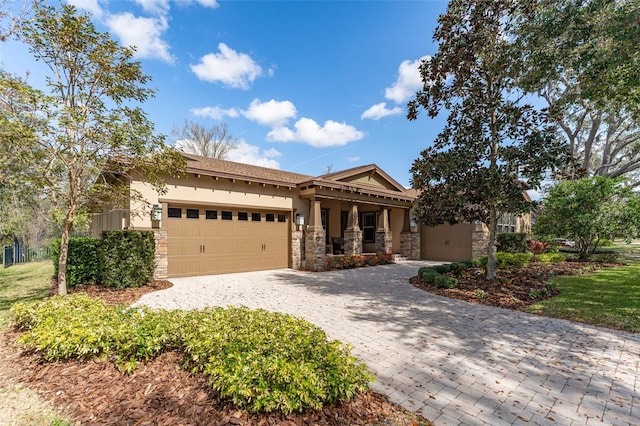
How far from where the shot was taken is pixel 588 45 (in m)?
6.64

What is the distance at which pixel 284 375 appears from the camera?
96.9 inches

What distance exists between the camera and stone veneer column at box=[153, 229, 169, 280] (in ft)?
29.7

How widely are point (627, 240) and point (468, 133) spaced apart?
1008 cm

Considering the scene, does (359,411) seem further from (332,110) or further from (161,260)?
(332,110)

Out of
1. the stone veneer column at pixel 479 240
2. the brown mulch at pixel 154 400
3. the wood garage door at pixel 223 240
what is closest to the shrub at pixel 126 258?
the wood garage door at pixel 223 240

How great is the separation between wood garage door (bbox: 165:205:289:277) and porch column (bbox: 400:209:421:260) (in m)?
7.50

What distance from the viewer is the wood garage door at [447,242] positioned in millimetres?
15117

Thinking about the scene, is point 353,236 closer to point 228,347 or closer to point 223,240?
point 223,240

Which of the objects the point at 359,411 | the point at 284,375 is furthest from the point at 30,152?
the point at 359,411

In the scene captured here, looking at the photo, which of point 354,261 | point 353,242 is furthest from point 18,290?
point 353,242

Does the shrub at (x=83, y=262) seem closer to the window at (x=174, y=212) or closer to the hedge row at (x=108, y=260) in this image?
the hedge row at (x=108, y=260)

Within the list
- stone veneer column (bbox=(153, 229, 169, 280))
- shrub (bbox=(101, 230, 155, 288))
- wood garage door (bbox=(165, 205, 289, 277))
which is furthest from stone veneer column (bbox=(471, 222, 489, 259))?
shrub (bbox=(101, 230, 155, 288))

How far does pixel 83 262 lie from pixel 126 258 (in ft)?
3.44

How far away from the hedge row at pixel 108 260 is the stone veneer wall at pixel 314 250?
242 inches
